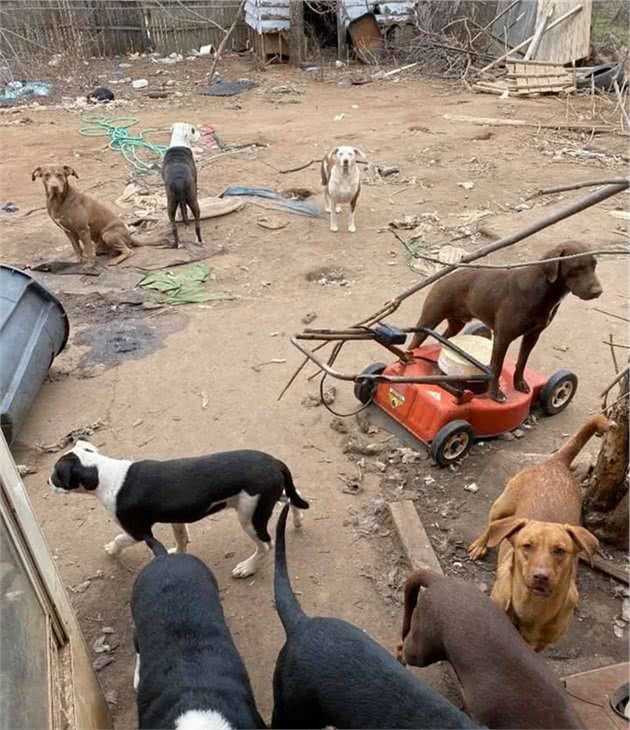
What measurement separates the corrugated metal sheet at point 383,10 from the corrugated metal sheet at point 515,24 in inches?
106

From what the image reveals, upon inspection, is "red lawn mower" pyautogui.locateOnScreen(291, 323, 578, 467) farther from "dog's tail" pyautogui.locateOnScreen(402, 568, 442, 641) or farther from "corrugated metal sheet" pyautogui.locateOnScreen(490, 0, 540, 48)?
"corrugated metal sheet" pyautogui.locateOnScreen(490, 0, 540, 48)

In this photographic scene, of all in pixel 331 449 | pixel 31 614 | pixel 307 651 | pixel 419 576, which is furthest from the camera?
pixel 331 449

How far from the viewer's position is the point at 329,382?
604 centimetres

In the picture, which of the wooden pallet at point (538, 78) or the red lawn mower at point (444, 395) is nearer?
the red lawn mower at point (444, 395)

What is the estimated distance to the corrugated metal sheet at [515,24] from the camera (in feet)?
57.0

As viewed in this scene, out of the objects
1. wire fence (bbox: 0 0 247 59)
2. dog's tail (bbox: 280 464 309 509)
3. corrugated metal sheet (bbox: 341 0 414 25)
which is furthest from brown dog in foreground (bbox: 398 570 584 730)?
corrugated metal sheet (bbox: 341 0 414 25)

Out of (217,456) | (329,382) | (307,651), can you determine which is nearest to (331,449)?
(329,382)

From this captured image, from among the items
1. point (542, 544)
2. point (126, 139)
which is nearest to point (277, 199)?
point (126, 139)

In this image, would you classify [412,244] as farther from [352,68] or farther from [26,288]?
[352,68]

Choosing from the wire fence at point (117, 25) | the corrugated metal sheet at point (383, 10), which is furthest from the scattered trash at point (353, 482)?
the corrugated metal sheet at point (383, 10)

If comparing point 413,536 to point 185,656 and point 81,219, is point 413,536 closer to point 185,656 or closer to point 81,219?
point 185,656

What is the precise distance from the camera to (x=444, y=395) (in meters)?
5.05

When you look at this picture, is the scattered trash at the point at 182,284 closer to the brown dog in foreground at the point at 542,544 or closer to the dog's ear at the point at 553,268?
the dog's ear at the point at 553,268

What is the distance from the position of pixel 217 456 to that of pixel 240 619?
3.07 ft
